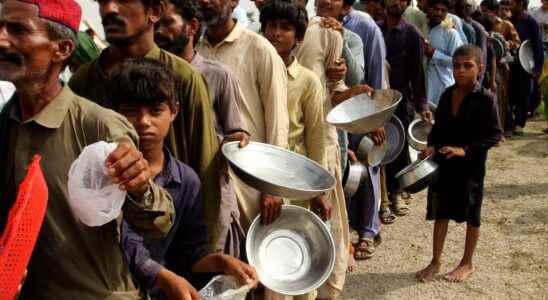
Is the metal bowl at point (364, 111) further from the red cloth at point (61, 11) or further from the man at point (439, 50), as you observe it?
the man at point (439, 50)

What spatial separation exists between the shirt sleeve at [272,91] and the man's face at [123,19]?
2.70ft

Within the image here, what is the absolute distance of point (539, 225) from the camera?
5891 millimetres

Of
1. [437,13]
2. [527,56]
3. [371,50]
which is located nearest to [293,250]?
[371,50]

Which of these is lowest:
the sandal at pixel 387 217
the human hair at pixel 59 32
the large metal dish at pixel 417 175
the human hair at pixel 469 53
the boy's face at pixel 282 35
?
the sandal at pixel 387 217

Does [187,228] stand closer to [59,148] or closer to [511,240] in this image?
[59,148]

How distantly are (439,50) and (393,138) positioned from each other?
151 cm

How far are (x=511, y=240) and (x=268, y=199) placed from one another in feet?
10.3

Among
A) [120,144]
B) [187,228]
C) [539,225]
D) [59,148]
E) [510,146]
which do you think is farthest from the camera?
[510,146]

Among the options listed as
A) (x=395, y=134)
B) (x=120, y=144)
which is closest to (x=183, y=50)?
(x=120, y=144)

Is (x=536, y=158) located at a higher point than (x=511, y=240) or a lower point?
lower

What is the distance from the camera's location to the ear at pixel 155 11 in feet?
8.13

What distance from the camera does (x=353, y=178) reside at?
15.7 feet

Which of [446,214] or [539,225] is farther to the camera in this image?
[539,225]

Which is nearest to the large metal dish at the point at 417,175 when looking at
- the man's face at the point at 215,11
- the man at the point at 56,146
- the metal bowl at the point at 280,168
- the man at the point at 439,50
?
the metal bowl at the point at 280,168
